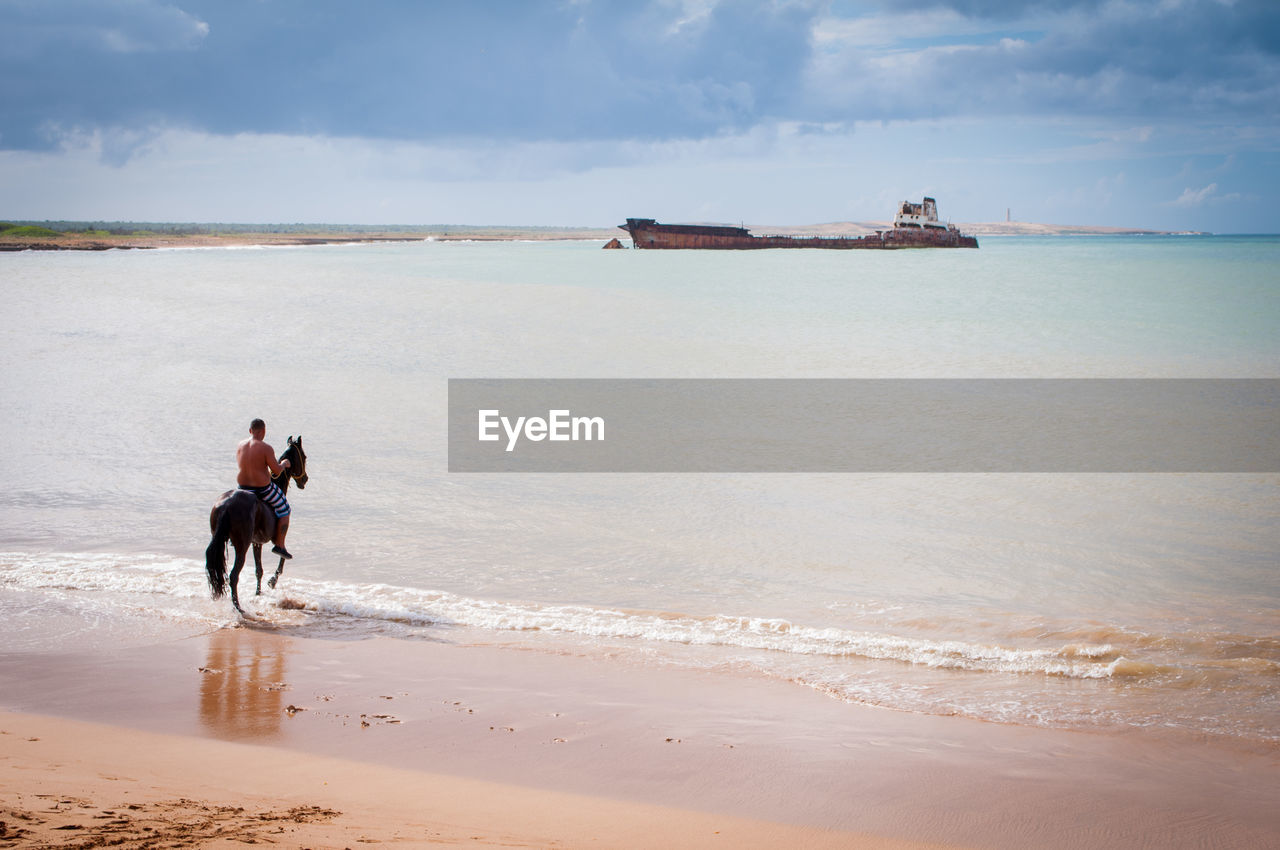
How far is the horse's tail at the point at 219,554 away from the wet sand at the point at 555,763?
963 mm

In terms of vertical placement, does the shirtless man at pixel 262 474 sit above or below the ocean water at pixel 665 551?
above

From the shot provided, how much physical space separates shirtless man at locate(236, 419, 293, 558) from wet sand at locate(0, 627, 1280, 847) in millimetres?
1642

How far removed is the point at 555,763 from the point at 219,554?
4043 mm

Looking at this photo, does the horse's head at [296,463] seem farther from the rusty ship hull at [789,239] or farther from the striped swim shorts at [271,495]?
the rusty ship hull at [789,239]

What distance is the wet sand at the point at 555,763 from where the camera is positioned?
4480 mm

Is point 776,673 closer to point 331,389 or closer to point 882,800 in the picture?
point 882,800

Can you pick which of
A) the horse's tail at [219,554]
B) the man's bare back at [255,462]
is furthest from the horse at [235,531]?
the man's bare back at [255,462]

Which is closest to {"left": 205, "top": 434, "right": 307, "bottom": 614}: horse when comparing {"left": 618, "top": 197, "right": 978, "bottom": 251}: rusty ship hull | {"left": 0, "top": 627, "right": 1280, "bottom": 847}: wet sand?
{"left": 0, "top": 627, "right": 1280, "bottom": 847}: wet sand

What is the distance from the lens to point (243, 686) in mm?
6504

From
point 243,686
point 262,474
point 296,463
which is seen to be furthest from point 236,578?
point 243,686

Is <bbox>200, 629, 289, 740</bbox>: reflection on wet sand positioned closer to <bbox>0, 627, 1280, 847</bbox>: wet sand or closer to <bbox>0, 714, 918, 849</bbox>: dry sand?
<bbox>0, 627, 1280, 847</bbox>: wet sand

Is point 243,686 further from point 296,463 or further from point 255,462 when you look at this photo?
point 296,463

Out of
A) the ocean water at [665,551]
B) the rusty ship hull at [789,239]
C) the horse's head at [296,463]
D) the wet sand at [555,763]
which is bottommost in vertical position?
the wet sand at [555,763]

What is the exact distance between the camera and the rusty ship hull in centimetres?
9894
